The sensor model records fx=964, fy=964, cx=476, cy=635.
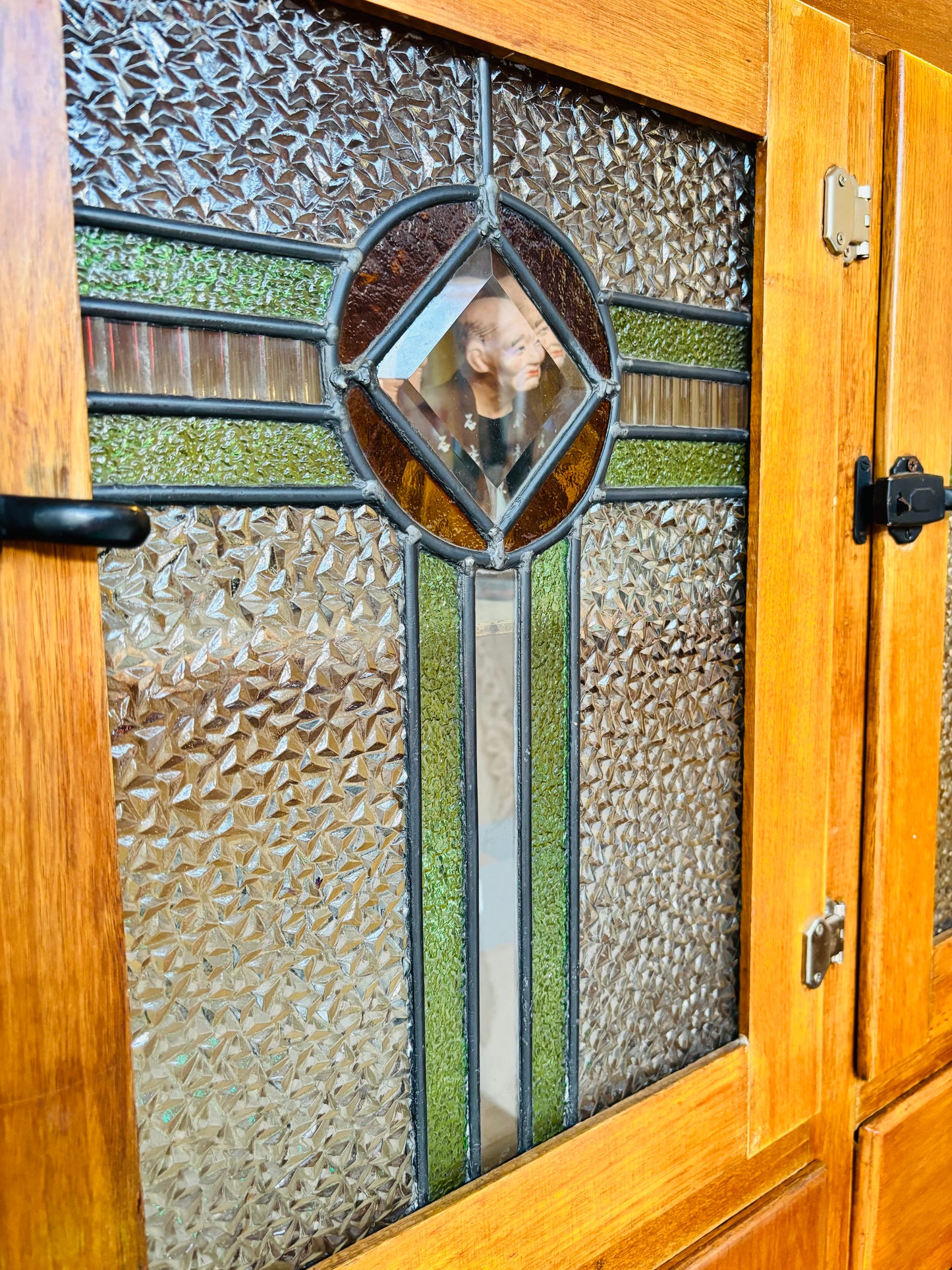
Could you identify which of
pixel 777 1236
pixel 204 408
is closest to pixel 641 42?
pixel 204 408

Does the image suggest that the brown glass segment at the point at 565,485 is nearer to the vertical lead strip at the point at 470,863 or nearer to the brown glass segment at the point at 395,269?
the vertical lead strip at the point at 470,863

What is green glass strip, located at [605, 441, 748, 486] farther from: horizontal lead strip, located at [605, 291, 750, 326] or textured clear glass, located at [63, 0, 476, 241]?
textured clear glass, located at [63, 0, 476, 241]

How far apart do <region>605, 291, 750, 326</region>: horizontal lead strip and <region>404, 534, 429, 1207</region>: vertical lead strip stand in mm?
262

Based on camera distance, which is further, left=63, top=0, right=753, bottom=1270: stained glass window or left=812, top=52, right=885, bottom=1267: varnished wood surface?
left=812, top=52, right=885, bottom=1267: varnished wood surface

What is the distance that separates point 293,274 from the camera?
0.58 m

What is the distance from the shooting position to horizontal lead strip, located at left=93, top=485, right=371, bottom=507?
53 centimetres

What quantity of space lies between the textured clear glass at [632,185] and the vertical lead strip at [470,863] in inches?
10.8

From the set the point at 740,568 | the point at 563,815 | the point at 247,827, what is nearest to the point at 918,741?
the point at 740,568

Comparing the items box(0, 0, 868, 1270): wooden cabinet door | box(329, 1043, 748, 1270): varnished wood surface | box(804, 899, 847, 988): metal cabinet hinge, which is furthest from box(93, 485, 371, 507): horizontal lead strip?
box(804, 899, 847, 988): metal cabinet hinge

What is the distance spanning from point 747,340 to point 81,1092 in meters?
0.72

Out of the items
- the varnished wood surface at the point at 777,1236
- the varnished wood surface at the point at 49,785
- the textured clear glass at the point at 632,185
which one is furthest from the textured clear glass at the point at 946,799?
the varnished wood surface at the point at 49,785

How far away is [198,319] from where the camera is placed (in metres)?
0.54

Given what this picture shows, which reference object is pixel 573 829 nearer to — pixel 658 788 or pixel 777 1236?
pixel 658 788

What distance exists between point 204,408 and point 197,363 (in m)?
0.03
